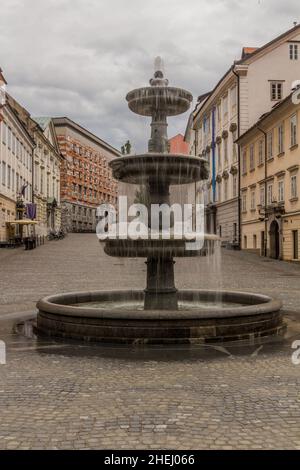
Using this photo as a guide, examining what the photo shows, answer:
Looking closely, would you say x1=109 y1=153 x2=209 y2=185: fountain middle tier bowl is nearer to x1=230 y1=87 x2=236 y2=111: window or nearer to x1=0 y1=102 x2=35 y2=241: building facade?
x1=0 y1=102 x2=35 y2=241: building facade

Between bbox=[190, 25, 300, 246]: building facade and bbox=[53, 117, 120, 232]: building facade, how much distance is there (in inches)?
1640

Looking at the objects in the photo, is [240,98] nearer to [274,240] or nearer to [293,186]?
[274,240]

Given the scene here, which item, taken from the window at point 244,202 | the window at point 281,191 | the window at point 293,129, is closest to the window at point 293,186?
the window at point 281,191

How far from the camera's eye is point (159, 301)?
381 inches

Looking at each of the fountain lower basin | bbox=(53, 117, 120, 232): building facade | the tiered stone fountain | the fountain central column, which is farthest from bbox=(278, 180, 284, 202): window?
bbox=(53, 117, 120, 232): building facade

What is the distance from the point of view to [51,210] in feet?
235

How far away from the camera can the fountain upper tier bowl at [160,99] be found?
9.86 m

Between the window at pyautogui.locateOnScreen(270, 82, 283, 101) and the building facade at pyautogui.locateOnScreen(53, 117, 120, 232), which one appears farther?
the building facade at pyautogui.locateOnScreen(53, 117, 120, 232)

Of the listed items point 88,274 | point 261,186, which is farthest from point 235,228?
point 88,274

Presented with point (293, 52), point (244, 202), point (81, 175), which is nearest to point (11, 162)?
point (244, 202)

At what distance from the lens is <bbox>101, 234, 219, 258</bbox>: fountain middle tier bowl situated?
879 cm

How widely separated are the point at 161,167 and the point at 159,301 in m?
2.34
